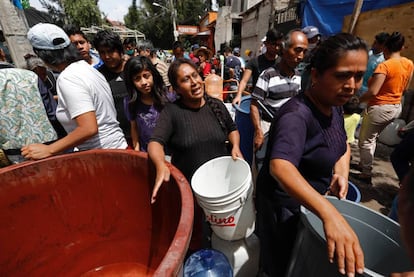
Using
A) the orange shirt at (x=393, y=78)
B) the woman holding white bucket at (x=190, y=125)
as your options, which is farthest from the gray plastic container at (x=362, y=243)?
the orange shirt at (x=393, y=78)

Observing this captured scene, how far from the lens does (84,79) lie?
150 cm

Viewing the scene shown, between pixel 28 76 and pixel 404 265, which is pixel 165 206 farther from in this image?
pixel 28 76

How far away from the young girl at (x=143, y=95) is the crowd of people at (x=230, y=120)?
10 millimetres

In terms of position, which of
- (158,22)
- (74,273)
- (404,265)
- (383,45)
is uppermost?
(158,22)

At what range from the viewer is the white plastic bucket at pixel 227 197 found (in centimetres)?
132

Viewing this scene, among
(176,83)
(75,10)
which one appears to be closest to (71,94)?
(176,83)

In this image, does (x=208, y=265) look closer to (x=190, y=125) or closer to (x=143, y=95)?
(x=190, y=125)

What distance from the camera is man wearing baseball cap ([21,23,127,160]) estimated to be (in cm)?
142

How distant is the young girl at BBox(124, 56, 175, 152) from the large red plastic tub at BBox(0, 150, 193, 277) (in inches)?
30.9

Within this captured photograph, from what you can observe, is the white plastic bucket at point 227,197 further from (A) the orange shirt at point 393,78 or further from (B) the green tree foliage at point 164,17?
(B) the green tree foliage at point 164,17

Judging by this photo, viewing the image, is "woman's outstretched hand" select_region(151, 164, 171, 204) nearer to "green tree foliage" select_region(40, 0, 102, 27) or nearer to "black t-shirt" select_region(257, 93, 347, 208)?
"black t-shirt" select_region(257, 93, 347, 208)

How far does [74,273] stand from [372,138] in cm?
400

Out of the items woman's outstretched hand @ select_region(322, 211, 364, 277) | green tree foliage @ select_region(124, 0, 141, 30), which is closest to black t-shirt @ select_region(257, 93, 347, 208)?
woman's outstretched hand @ select_region(322, 211, 364, 277)

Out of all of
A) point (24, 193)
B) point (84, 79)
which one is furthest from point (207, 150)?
point (24, 193)
